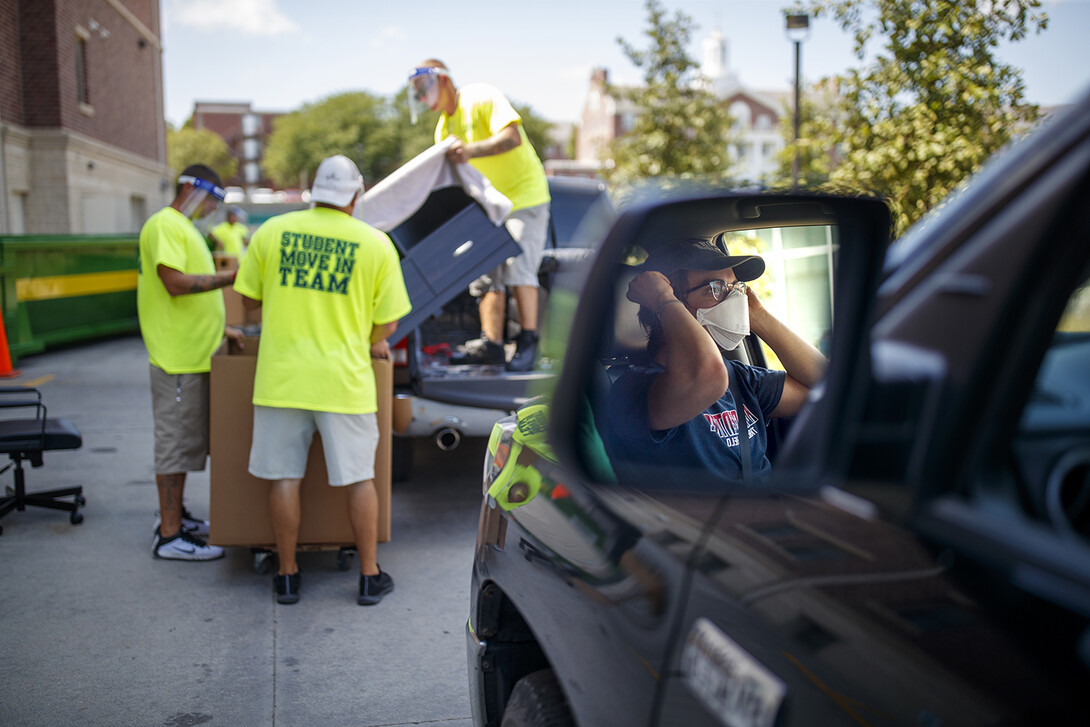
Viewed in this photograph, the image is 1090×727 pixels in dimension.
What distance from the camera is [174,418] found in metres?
4.73

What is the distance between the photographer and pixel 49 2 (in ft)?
71.9

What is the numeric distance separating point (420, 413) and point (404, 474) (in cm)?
101

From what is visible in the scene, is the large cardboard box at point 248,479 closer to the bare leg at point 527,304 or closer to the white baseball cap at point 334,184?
the white baseball cap at point 334,184

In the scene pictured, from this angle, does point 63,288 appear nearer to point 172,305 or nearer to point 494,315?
point 494,315

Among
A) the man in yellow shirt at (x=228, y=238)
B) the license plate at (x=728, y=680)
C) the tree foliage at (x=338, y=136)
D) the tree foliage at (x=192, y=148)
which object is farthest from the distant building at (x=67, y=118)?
the tree foliage at (x=338, y=136)

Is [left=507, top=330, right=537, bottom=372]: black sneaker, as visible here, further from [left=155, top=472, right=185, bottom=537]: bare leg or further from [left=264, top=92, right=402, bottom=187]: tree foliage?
[left=264, top=92, right=402, bottom=187]: tree foliage

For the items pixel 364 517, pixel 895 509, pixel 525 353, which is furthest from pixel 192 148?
pixel 895 509

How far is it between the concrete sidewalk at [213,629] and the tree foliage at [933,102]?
14.7 feet

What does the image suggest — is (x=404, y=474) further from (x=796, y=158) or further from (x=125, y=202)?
(x=125, y=202)

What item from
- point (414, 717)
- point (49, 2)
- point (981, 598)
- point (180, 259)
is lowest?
point (414, 717)

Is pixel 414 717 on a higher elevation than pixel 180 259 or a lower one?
lower

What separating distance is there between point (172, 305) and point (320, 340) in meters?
1.14

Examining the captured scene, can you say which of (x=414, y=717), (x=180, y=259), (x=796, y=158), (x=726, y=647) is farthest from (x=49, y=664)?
(x=796, y=158)

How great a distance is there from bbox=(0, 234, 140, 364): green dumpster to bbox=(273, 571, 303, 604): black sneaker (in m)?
8.86
